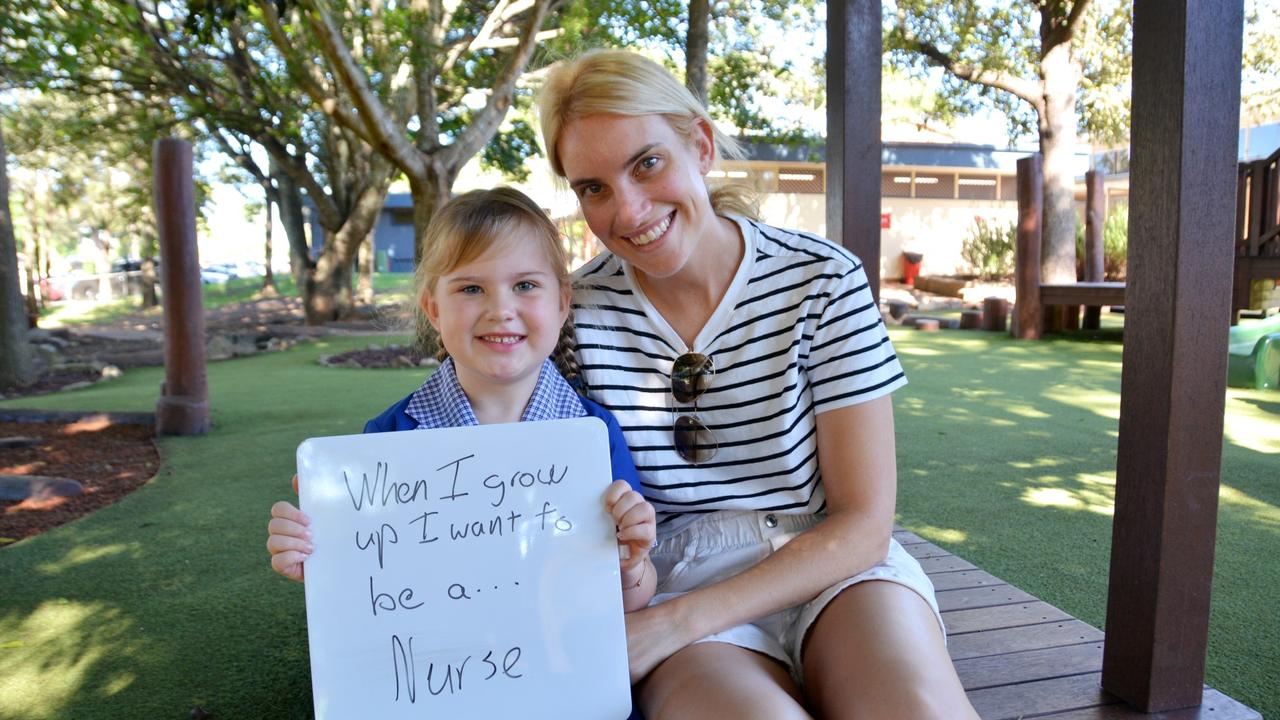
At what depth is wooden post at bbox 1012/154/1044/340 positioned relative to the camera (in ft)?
35.7

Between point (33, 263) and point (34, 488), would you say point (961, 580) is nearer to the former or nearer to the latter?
point (34, 488)

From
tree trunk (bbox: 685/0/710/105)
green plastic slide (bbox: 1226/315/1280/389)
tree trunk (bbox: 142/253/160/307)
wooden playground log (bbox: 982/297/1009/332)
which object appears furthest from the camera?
tree trunk (bbox: 142/253/160/307)

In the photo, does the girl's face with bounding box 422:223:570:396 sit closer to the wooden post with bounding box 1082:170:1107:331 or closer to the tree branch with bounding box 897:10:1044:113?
the wooden post with bounding box 1082:170:1107:331

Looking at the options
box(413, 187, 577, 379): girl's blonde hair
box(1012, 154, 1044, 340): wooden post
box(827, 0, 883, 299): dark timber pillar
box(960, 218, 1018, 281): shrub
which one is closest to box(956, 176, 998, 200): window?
box(960, 218, 1018, 281): shrub

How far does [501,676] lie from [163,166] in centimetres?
563

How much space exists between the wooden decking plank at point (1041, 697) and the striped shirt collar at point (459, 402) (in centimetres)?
98

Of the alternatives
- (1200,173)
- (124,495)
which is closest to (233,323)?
(124,495)

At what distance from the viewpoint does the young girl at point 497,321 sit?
1767 millimetres

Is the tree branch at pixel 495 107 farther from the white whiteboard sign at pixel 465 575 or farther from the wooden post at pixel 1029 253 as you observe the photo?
the white whiteboard sign at pixel 465 575

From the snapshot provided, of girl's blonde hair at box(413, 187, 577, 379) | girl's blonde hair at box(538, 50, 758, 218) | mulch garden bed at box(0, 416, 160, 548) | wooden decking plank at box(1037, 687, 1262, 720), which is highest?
girl's blonde hair at box(538, 50, 758, 218)

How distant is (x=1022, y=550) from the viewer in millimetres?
3494

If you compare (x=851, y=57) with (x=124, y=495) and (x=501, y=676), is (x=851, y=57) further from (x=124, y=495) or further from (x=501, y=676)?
(x=124, y=495)

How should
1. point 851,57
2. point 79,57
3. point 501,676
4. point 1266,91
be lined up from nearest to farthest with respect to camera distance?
point 501,676, point 851,57, point 79,57, point 1266,91

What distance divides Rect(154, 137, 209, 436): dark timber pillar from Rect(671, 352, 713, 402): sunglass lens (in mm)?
4985
